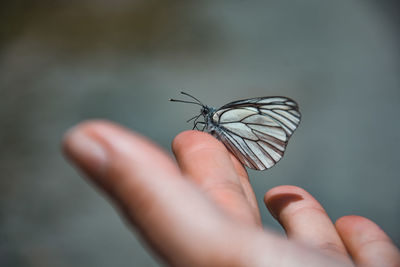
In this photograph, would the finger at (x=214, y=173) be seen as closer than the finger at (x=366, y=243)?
Yes

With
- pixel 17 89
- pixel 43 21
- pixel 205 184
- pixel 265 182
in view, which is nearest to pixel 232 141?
pixel 205 184

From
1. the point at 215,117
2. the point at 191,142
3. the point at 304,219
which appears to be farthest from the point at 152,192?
the point at 215,117

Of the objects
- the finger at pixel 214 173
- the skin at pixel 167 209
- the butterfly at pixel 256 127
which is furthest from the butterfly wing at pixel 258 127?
the skin at pixel 167 209

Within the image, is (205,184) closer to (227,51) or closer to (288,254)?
(288,254)

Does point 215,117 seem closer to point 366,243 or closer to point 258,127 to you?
point 258,127

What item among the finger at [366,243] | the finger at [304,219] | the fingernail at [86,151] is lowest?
the finger at [366,243]

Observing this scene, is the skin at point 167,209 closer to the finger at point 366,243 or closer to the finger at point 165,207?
the finger at point 165,207
